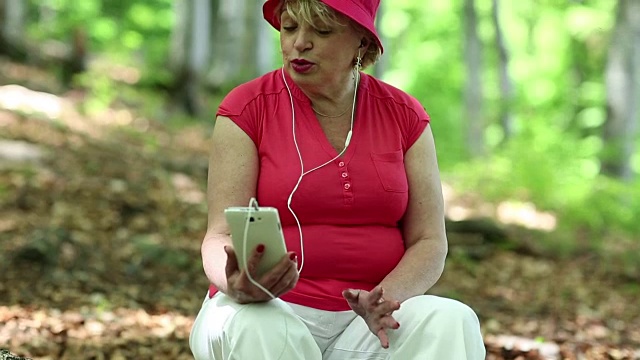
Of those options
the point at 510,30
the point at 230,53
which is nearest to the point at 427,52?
the point at 510,30

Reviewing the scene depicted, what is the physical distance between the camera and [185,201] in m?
8.46

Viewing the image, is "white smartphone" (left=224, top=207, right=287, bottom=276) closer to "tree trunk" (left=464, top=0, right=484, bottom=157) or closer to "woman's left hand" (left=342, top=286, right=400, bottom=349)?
"woman's left hand" (left=342, top=286, right=400, bottom=349)

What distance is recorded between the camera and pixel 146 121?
14727 millimetres

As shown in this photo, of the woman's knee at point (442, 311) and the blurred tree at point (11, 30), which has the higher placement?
the blurred tree at point (11, 30)

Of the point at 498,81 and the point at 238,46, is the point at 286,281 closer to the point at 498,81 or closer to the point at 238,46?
the point at 238,46

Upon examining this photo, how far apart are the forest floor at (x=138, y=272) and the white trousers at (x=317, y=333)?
1.90m

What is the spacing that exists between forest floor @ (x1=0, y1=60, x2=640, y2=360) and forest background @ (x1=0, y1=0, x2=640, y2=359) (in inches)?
0.7

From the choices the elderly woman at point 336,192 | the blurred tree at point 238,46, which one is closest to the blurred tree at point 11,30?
the blurred tree at point 238,46

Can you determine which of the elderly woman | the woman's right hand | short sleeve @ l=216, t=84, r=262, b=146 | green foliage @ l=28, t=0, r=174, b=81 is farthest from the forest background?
green foliage @ l=28, t=0, r=174, b=81

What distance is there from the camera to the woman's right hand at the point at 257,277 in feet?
→ 8.26

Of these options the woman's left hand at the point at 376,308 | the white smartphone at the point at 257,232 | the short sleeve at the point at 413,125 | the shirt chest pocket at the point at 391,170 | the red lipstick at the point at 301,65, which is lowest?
the woman's left hand at the point at 376,308

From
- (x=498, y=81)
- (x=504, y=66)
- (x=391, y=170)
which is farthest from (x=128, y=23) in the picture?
(x=391, y=170)

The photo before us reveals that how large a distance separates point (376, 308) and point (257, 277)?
1.28 ft

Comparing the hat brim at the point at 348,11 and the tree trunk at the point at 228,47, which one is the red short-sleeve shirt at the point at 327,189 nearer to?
the hat brim at the point at 348,11
